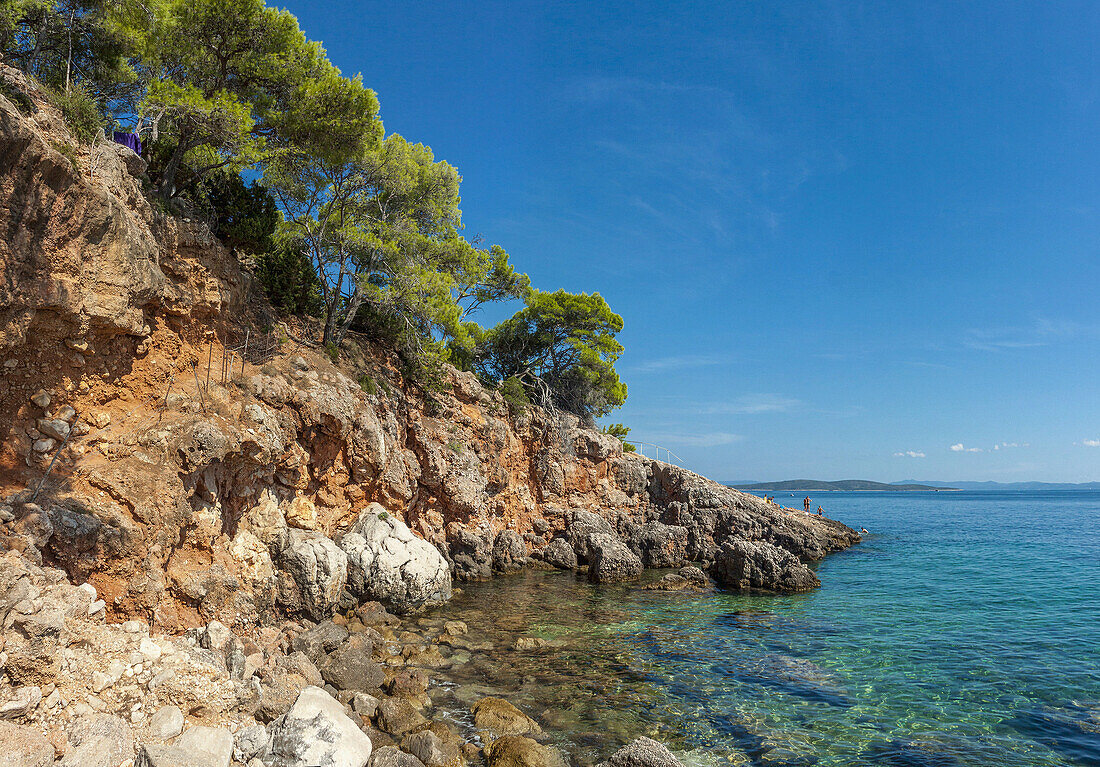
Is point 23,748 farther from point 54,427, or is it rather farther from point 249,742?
point 54,427

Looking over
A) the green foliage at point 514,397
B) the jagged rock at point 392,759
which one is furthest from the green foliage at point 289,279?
the jagged rock at point 392,759

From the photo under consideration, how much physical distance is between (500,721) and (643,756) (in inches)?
120

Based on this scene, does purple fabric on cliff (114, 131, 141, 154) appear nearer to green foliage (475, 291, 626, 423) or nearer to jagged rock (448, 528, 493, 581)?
jagged rock (448, 528, 493, 581)

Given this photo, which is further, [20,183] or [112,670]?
[20,183]

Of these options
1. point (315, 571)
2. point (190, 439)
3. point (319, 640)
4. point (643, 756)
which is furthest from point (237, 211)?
point (643, 756)

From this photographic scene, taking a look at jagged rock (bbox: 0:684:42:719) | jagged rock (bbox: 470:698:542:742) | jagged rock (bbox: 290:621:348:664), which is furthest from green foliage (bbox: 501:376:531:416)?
jagged rock (bbox: 0:684:42:719)

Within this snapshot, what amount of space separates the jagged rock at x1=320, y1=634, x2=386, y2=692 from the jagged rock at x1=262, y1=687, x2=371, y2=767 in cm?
279

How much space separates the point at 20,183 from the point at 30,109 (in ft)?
9.99

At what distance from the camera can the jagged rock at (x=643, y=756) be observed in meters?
9.09

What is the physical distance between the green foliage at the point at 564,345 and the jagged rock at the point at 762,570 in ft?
50.8

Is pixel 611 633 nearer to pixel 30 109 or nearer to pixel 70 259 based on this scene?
pixel 70 259

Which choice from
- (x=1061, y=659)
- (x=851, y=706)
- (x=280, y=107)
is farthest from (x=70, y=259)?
(x=1061, y=659)

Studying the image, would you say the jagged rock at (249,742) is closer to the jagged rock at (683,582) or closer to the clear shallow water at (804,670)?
the clear shallow water at (804,670)

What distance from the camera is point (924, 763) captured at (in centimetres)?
991
